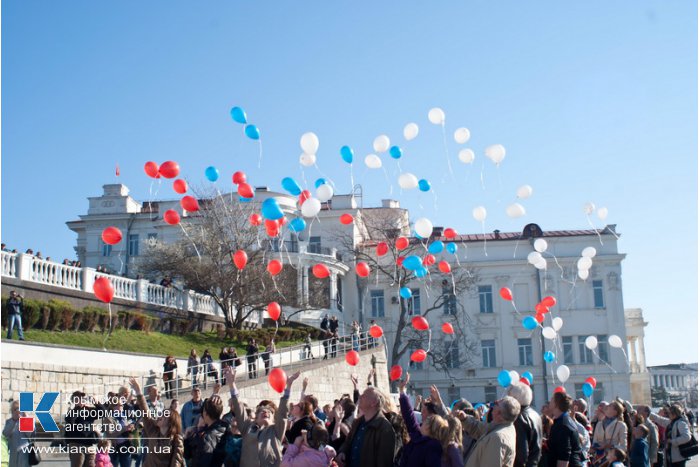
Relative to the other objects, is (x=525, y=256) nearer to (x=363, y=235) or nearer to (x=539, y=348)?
(x=539, y=348)

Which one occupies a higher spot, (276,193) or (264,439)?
(276,193)

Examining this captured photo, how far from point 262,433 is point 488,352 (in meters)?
46.6

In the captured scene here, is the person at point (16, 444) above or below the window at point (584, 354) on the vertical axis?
below

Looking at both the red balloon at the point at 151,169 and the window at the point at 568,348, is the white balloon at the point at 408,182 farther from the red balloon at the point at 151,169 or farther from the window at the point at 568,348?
the window at the point at 568,348

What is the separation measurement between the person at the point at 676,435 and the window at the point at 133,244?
44989mm

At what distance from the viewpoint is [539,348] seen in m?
53.0

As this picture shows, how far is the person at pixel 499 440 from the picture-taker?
7.98 m

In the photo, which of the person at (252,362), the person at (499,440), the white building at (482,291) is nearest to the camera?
the person at (499,440)

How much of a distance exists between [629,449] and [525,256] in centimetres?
4301

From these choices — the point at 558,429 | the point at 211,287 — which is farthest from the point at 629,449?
the point at 211,287

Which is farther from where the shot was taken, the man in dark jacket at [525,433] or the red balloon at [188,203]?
the red balloon at [188,203]

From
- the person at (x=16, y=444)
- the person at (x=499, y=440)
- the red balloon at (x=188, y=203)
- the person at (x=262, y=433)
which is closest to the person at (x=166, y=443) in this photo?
the person at (x=262, y=433)

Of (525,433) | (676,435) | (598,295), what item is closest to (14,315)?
(676,435)

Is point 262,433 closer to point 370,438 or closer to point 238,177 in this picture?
point 370,438
